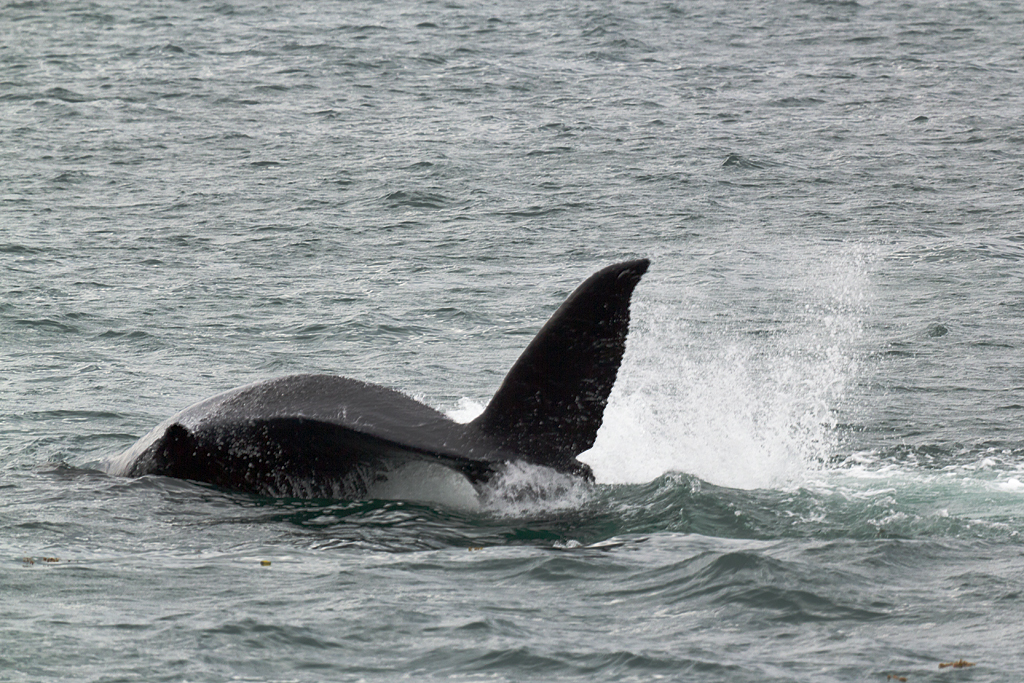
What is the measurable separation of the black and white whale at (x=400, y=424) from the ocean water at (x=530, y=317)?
214 mm

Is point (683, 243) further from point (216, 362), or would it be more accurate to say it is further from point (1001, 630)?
point (1001, 630)

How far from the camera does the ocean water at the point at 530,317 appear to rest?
7.34 metres

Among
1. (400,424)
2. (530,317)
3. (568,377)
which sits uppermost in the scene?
(568,377)

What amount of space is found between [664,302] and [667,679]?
11.3 m

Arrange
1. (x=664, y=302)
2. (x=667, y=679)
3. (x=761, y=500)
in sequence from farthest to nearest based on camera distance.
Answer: (x=664, y=302) → (x=761, y=500) → (x=667, y=679)

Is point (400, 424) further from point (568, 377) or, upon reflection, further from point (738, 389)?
point (738, 389)

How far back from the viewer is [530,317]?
56.3ft

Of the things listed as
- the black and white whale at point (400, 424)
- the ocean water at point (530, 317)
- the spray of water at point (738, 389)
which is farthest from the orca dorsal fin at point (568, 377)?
the spray of water at point (738, 389)

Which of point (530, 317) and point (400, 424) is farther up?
point (400, 424)

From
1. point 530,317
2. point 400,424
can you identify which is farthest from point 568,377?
point 530,317

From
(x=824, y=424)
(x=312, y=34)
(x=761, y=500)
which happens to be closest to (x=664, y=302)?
(x=824, y=424)

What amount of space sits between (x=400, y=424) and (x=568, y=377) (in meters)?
1.13

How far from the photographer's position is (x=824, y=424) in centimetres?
1292

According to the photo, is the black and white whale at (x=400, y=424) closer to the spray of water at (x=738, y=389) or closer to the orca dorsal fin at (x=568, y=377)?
the orca dorsal fin at (x=568, y=377)
